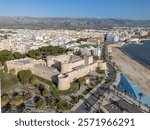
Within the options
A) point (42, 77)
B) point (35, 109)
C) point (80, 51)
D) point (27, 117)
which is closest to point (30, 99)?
point (35, 109)

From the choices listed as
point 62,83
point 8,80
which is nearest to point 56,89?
point 62,83

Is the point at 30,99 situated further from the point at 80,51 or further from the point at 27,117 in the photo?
the point at 80,51

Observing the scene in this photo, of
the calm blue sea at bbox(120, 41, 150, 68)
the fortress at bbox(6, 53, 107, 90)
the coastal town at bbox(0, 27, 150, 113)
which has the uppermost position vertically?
the fortress at bbox(6, 53, 107, 90)

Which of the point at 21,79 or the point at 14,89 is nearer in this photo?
the point at 14,89

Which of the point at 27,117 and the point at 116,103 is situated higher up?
the point at 27,117

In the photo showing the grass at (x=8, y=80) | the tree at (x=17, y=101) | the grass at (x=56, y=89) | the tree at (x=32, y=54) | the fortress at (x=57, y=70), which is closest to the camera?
the tree at (x=17, y=101)

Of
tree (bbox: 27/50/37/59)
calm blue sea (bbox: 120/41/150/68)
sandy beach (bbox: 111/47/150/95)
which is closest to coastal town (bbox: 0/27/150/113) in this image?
sandy beach (bbox: 111/47/150/95)

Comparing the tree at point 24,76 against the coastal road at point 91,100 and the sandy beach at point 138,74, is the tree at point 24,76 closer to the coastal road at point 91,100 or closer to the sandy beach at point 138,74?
the coastal road at point 91,100

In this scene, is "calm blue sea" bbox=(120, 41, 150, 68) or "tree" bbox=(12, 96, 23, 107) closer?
"tree" bbox=(12, 96, 23, 107)

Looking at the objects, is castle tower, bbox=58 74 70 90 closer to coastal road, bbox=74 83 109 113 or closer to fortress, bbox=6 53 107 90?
fortress, bbox=6 53 107 90

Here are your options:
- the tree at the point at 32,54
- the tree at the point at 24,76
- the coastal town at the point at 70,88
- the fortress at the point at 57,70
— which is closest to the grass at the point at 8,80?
the coastal town at the point at 70,88

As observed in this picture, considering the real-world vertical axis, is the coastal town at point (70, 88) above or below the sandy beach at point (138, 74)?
above
